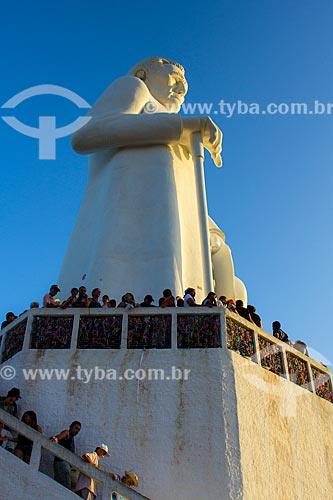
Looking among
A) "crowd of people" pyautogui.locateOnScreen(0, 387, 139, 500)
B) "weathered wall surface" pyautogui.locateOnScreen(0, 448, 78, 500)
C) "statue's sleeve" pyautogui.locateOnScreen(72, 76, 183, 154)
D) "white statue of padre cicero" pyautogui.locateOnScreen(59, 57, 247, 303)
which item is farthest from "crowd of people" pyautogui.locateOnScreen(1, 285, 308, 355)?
"statue's sleeve" pyautogui.locateOnScreen(72, 76, 183, 154)

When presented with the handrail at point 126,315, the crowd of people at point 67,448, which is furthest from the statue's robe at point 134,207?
the crowd of people at point 67,448

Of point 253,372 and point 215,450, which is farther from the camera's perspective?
point 253,372

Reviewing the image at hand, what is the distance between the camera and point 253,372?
9.62 metres

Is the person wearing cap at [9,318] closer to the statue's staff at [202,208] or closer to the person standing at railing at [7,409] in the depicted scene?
the person standing at railing at [7,409]

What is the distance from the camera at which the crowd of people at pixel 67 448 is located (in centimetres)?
716

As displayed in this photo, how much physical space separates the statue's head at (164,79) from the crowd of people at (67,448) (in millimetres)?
10308

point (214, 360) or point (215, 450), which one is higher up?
point (214, 360)

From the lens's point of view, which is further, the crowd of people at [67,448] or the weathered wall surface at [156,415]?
the weathered wall surface at [156,415]

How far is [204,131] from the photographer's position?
13953 millimetres

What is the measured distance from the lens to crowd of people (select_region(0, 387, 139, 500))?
7164 millimetres

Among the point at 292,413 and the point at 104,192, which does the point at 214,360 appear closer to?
the point at 292,413

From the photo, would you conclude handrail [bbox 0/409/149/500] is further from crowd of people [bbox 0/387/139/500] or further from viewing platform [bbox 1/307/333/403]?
viewing platform [bbox 1/307/333/403]

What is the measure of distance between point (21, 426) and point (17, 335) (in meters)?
2.92

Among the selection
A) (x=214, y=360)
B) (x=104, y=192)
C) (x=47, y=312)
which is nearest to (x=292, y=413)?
(x=214, y=360)
